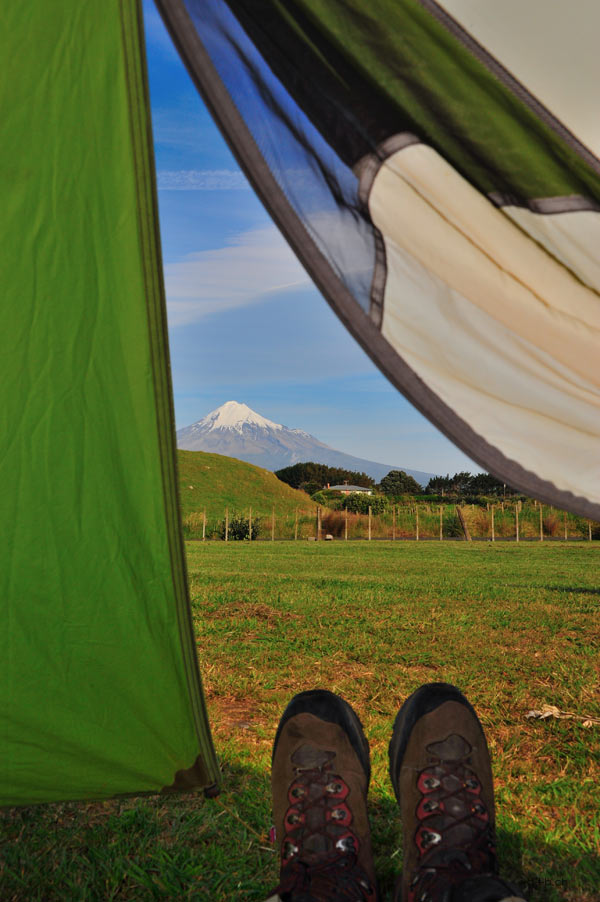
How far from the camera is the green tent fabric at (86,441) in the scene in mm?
1591

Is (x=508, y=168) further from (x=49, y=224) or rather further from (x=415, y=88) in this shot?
(x=49, y=224)

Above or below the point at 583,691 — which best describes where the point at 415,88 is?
above

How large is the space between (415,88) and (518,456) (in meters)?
0.69

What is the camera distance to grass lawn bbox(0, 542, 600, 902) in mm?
1707

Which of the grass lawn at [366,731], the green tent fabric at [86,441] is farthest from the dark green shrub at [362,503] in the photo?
the green tent fabric at [86,441]

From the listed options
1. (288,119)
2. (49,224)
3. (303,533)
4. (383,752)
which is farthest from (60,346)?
(303,533)

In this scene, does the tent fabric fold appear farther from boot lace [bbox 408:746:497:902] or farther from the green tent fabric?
boot lace [bbox 408:746:497:902]

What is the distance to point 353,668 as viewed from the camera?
402 centimetres

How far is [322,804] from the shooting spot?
5.27 feet

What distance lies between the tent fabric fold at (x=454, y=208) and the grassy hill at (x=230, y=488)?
3934cm

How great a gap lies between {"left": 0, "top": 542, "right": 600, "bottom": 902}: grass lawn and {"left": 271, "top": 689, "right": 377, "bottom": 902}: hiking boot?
20 centimetres

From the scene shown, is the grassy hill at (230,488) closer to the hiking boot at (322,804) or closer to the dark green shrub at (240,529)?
the dark green shrub at (240,529)

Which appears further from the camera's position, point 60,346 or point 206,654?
point 206,654

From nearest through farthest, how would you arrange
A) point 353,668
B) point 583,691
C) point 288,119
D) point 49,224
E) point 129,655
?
point 288,119
point 49,224
point 129,655
point 583,691
point 353,668
